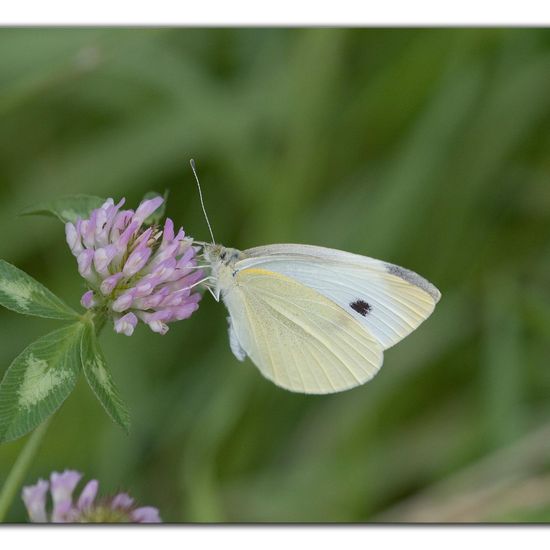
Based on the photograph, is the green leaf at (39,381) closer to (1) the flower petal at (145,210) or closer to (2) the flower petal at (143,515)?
(1) the flower petal at (145,210)

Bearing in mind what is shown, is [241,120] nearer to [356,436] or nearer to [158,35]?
[158,35]

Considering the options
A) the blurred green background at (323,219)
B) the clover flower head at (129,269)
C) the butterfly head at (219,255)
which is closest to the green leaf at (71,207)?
the clover flower head at (129,269)

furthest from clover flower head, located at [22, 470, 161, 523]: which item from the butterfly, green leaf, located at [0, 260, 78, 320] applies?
the butterfly

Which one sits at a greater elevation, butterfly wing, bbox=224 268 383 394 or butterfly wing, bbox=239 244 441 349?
butterfly wing, bbox=239 244 441 349

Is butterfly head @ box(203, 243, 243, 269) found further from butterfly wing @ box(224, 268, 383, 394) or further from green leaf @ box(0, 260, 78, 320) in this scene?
green leaf @ box(0, 260, 78, 320)

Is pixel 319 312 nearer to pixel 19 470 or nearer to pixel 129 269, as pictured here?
pixel 129 269

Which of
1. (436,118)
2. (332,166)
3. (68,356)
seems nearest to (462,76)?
(436,118)
